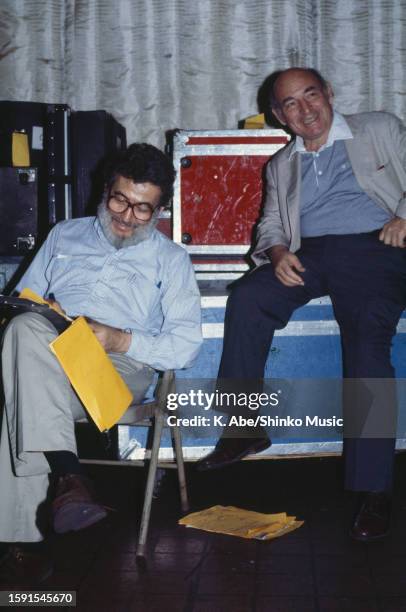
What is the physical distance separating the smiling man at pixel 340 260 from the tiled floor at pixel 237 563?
0.53 ft

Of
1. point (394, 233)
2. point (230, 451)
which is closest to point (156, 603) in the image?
point (230, 451)

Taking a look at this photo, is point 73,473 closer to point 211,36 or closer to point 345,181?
point 345,181

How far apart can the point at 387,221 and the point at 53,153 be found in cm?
140

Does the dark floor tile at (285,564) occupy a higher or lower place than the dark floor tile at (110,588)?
lower

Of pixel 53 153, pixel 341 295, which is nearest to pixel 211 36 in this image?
pixel 53 153

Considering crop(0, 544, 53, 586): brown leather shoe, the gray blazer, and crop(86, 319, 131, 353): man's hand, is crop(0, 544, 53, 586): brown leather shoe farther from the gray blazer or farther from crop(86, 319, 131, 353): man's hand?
the gray blazer

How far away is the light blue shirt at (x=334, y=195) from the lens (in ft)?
7.98

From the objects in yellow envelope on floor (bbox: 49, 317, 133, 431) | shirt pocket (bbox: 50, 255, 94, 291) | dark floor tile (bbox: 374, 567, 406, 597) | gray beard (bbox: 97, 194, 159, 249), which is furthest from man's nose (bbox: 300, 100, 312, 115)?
dark floor tile (bbox: 374, 567, 406, 597)

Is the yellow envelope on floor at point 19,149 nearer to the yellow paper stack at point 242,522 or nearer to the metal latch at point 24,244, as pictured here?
the metal latch at point 24,244

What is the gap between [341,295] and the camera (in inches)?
90.4

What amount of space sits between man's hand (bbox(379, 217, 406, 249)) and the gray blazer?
0.23ft

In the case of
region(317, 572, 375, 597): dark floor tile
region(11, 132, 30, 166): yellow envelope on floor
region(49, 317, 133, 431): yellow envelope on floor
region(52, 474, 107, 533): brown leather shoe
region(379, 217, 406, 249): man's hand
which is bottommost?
region(317, 572, 375, 597): dark floor tile

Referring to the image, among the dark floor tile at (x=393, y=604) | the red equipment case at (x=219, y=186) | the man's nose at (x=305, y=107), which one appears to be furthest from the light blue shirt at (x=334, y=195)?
the dark floor tile at (x=393, y=604)

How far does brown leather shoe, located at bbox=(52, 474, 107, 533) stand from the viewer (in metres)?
1.59
